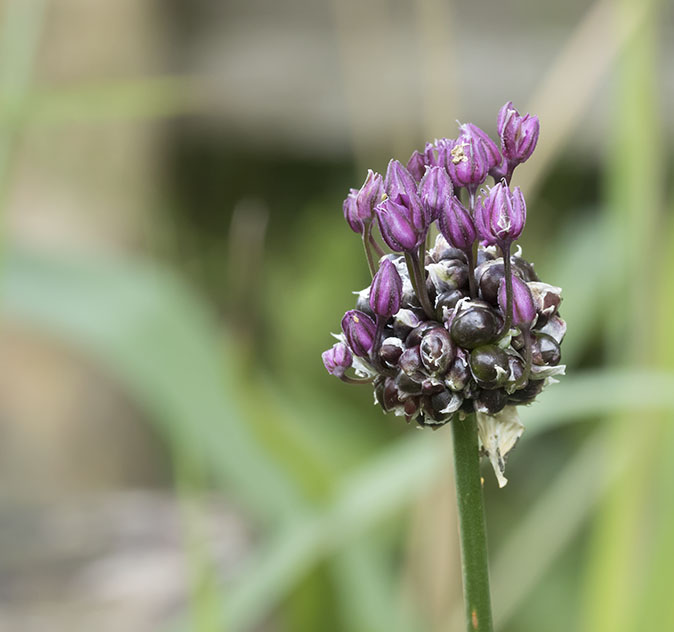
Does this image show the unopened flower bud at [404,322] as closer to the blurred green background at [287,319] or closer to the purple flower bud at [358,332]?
A: the purple flower bud at [358,332]

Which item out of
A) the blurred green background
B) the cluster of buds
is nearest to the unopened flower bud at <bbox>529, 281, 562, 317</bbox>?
the cluster of buds

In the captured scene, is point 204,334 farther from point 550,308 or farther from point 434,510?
point 550,308

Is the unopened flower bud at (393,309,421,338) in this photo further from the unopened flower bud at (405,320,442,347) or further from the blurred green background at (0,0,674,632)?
the blurred green background at (0,0,674,632)

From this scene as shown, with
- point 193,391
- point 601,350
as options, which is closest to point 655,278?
point 193,391

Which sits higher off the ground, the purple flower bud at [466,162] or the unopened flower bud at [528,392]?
the purple flower bud at [466,162]

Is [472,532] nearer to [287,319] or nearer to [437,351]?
[437,351]

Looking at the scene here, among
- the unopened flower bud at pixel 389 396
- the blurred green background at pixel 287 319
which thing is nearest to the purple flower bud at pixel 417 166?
the unopened flower bud at pixel 389 396
